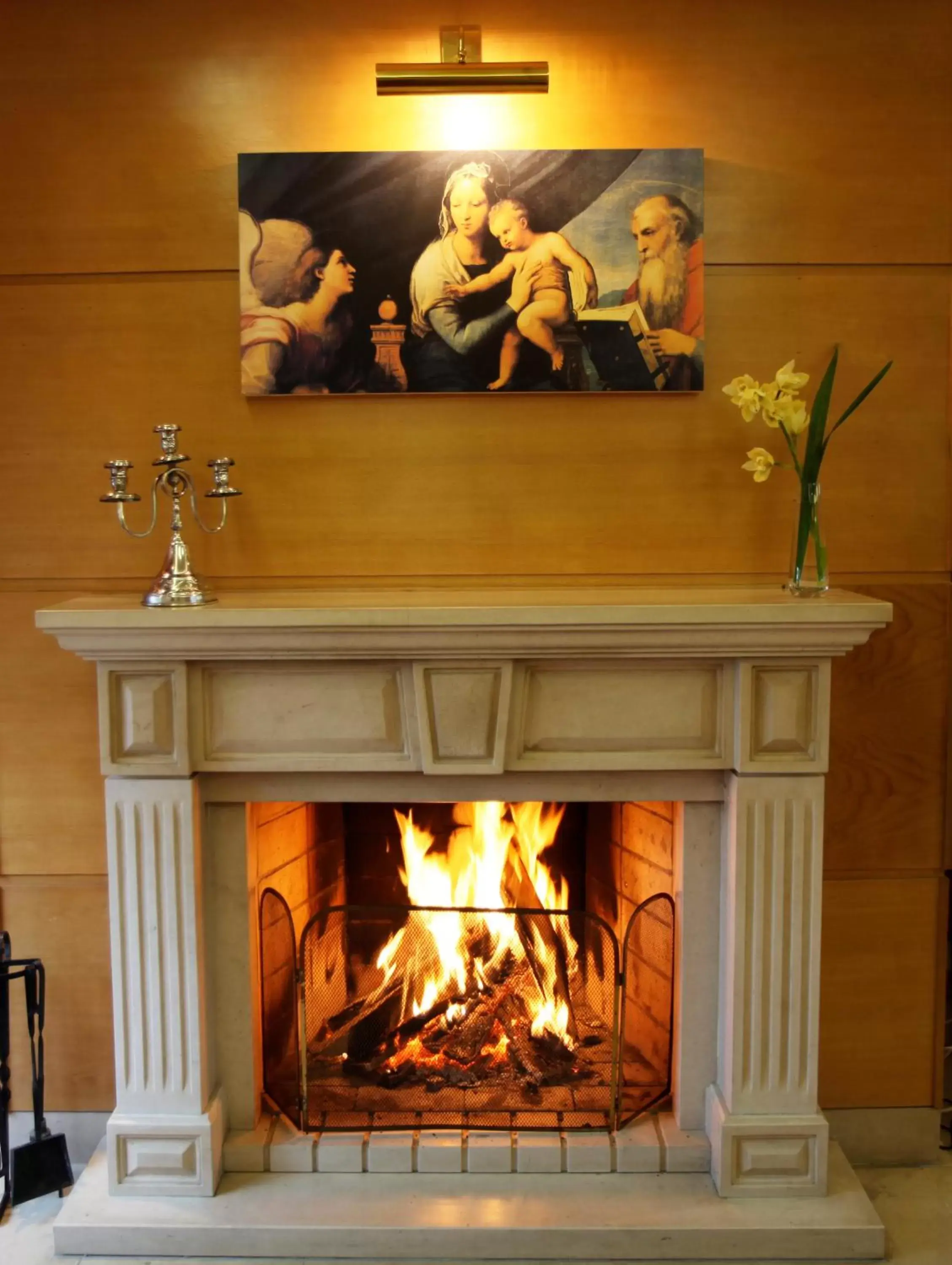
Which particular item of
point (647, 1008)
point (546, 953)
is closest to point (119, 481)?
point (546, 953)

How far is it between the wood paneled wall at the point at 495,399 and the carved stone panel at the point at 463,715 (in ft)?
1.04

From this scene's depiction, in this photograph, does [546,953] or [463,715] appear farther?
[546,953]

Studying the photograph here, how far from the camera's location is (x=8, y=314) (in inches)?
91.4

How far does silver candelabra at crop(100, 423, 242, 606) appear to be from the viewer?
2.13 meters

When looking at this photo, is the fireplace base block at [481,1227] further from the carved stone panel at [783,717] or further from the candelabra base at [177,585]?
the candelabra base at [177,585]

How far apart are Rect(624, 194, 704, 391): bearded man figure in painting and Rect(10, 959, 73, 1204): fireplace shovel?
1849 mm

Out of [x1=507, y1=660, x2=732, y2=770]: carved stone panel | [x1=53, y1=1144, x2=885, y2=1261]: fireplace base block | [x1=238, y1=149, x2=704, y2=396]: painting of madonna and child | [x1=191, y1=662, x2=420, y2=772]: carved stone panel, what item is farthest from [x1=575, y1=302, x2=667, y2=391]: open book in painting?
[x1=53, y1=1144, x2=885, y2=1261]: fireplace base block

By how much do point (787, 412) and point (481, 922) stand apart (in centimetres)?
126

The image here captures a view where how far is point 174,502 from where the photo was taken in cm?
221

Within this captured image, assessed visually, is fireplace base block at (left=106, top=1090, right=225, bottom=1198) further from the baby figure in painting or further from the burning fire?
the baby figure in painting

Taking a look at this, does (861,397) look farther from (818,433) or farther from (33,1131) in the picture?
(33,1131)

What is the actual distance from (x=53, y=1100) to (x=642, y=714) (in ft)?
5.22

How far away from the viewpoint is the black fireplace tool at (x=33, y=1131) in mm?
2250

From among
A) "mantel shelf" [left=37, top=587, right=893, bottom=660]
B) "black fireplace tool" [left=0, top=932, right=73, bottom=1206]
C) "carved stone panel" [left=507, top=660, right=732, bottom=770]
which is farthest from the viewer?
"black fireplace tool" [left=0, top=932, right=73, bottom=1206]
